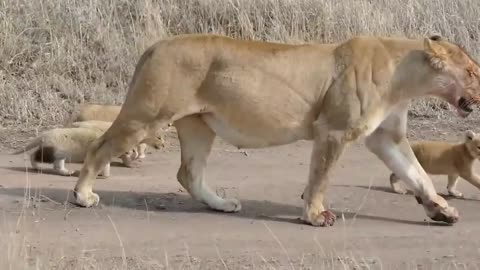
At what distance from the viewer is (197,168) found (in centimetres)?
888

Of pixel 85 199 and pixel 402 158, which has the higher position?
pixel 402 158

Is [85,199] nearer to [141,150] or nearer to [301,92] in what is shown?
[301,92]

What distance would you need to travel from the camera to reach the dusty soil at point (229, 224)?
23.8 ft

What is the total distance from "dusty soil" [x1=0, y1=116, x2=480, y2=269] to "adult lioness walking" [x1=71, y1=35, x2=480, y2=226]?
39 cm

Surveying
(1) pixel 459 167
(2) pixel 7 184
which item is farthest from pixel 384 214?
(2) pixel 7 184

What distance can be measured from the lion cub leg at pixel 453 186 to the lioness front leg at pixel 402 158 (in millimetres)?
1100

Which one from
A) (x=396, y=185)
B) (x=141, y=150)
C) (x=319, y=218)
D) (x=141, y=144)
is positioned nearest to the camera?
(x=319, y=218)

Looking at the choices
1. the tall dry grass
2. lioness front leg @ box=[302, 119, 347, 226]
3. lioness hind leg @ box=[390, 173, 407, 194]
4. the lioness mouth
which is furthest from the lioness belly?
the tall dry grass

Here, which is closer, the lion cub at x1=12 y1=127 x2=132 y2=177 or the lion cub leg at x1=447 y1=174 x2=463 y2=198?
the lion cub leg at x1=447 y1=174 x2=463 y2=198

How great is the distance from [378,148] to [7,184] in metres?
3.22

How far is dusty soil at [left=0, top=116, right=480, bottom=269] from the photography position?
7250mm

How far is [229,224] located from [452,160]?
97.3 inches

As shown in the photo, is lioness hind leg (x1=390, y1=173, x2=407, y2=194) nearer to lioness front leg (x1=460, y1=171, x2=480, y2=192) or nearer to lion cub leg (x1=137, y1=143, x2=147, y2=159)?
lioness front leg (x1=460, y1=171, x2=480, y2=192)

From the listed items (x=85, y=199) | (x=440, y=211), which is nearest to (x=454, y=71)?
(x=440, y=211)
